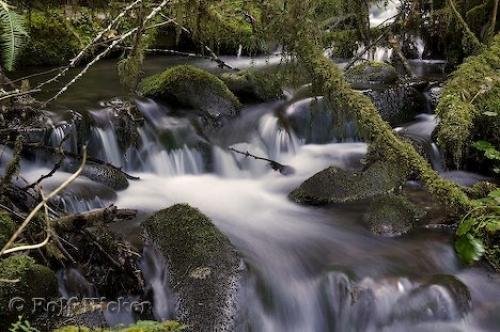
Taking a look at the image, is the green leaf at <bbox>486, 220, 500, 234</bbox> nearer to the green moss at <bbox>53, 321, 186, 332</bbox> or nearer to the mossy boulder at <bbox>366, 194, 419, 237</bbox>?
the mossy boulder at <bbox>366, 194, 419, 237</bbox>

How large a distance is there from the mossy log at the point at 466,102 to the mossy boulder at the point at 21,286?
401cm

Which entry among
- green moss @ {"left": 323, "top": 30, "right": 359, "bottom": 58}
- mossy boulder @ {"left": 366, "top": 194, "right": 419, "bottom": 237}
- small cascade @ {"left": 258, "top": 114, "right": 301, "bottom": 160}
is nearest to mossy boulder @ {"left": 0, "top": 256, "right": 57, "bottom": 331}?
mossy boulder @ {"left": 366, "top": 194, "right": 419, "bottom": 237}

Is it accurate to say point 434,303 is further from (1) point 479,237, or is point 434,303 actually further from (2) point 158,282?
(2) point 158,282

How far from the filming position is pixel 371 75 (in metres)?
8.27

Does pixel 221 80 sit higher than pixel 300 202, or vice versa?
pixel 221 80

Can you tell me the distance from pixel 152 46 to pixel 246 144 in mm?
4692

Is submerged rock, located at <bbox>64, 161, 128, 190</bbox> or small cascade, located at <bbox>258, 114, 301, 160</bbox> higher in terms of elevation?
submerged rock, located at <bbox>64, 161, 128, 190</bbox>

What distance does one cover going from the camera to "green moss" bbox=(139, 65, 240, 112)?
7.21 m

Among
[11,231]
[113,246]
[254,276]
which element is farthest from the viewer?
[254,276]

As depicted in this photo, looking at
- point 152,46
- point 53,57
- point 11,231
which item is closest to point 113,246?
point 11,231

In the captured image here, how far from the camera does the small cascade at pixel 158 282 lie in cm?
353

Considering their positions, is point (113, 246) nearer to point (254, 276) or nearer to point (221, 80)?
point (254, 276)

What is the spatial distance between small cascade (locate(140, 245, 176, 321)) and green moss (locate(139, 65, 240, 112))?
11.7ft

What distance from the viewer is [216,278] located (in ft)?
11.5
